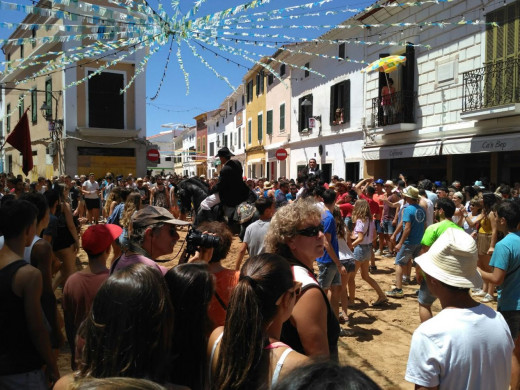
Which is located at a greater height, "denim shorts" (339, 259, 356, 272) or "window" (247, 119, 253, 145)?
"window" (247, 119, 253, 145)

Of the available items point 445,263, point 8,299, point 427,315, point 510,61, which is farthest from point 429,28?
point 8,299

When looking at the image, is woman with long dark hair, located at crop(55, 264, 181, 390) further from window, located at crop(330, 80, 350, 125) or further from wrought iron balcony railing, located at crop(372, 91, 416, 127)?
window, located at crop(330, 80, 350, 125)

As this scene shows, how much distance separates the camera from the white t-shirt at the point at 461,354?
6.33ft

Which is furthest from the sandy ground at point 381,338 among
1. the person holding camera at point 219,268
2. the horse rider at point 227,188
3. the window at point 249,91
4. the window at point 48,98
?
the window at point 249,91

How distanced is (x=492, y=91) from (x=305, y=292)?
11.8m

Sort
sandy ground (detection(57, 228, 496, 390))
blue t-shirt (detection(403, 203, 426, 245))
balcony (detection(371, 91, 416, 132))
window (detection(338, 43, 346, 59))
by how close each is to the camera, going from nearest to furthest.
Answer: sandy ground (detection(57, 228, 496, 390)), blue t-shirt (detection(403, 203, 426, 245)), balcony (detection(371, 91, 416, 132)), window (detection(338, 43, 346, 59))

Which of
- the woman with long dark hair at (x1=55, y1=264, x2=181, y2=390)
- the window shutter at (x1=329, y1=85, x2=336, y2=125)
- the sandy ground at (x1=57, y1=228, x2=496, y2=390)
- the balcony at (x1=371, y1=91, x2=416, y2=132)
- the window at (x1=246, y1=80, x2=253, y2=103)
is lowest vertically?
the sandy ground at (x1=57, y1=228, x2=496, y2=390)

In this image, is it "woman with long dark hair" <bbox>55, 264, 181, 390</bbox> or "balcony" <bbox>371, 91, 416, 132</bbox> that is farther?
"balcony" <bbox>371, 91, 416, 132</bbox>

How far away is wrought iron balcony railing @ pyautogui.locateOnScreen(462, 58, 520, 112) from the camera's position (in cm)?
1092

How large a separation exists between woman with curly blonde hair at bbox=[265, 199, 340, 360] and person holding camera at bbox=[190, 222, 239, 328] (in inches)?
12.7

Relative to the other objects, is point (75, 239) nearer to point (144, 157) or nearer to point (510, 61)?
point (510, 61)

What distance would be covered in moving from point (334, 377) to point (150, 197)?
13.5 m

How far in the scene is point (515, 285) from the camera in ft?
11.4

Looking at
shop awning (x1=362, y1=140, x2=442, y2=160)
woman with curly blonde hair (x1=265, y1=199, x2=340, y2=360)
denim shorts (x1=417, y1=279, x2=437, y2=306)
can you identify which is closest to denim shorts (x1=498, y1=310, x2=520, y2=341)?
denim shorts (x1=417, y1=279, x2=437, y2=306)
